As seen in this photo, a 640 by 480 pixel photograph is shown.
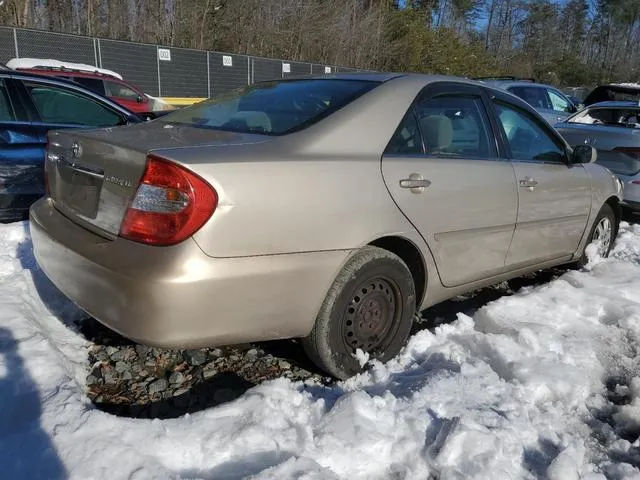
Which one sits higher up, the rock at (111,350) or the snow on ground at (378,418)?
the snow on ground at (378,418)

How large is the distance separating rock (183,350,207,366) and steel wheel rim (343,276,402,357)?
0.85 meters

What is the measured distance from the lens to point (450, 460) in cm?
213

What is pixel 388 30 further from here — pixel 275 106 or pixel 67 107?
pixel 275 106

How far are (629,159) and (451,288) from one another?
13.6 ft

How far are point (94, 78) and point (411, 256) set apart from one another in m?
9.67

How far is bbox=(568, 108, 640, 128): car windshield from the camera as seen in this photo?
760 cm

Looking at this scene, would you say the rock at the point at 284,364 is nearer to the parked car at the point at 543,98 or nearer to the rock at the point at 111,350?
the rock at the point at 111,350

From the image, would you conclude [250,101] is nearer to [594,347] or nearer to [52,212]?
[52,212]

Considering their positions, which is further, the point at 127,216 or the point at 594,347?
the point at 594,347

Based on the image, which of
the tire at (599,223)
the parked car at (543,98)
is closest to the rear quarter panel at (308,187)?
the tire at (599,223)

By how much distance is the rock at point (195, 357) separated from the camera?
3.06m

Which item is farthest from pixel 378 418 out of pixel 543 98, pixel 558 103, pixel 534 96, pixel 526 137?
pixel 558 103

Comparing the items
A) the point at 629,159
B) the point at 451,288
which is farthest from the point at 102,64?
the point at 451,288

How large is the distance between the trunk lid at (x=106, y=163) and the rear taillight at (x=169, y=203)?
0.07 m
